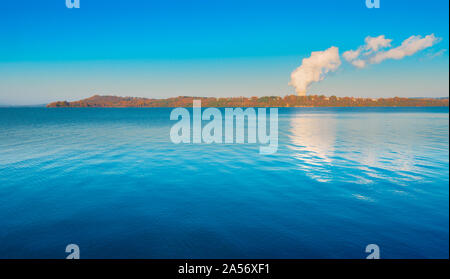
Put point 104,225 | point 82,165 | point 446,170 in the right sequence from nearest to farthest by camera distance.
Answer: point 104,225 < point 446,170 < point 82,165

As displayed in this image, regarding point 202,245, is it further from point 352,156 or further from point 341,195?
point 352,156

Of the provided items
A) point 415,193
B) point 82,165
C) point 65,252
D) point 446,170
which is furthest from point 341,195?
point 82,165

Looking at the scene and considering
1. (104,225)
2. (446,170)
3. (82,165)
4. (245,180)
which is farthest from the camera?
(82,165)

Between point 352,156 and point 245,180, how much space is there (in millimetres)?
14688

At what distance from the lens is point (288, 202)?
42.7 feet

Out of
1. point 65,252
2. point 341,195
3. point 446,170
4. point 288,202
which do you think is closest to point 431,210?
point 341,195

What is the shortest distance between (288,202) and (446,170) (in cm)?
1585
